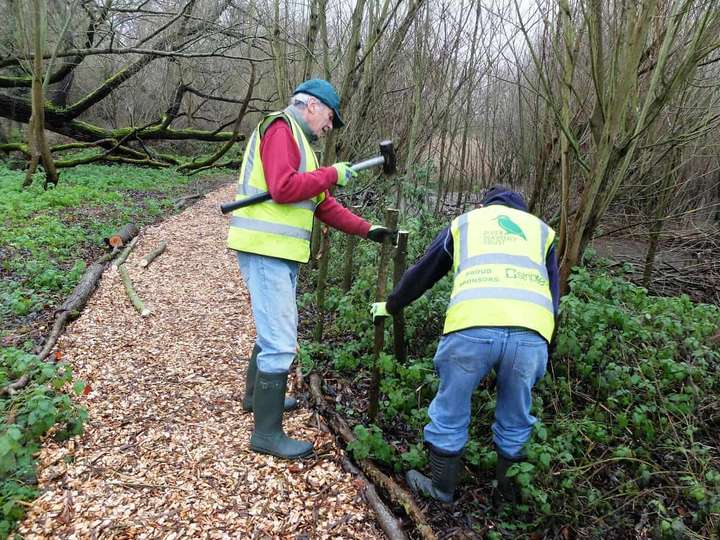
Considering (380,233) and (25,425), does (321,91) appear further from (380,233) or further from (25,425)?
(25,425)

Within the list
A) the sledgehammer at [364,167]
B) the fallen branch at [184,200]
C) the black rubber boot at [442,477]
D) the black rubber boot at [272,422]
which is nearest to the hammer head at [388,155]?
the sledgehammer at [364,167]

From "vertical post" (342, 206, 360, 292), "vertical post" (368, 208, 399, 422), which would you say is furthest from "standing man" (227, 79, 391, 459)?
"vertical post" (342, 206, 360, 292)

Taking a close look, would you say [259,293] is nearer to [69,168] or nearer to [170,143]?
[69,168]

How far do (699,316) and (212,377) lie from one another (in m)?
4.18

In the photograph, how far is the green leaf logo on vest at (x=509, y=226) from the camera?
8.02 feet

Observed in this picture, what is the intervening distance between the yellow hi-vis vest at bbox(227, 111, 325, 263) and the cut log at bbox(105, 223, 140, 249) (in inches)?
215

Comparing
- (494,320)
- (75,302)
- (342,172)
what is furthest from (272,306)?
(75,302)

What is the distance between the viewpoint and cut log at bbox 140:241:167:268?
6.75m

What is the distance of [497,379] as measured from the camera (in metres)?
2.54

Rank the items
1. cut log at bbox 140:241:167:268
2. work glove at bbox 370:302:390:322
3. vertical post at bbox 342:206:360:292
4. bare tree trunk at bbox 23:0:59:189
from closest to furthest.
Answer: work glove at bbox 370:302:390:322, vertical post at bbox 342:206:360:292, cut log at bbox 140:241:167:268, bare tree trunk at bbox 23:0:59:189

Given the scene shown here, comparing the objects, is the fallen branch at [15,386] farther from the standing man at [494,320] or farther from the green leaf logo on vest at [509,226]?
the green leaf logo on vest at [509,226]

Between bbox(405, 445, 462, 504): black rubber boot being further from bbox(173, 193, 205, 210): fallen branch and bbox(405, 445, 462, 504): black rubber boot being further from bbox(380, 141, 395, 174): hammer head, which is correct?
bbox(173, 193, 205, 210): fallen branch

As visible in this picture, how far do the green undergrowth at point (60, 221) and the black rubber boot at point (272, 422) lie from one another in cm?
343

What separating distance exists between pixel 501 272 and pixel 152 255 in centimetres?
605
